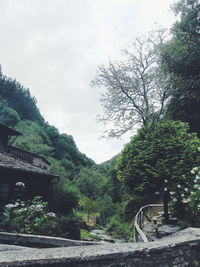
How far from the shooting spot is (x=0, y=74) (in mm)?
50000

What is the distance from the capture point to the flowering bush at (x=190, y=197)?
4.83 metres

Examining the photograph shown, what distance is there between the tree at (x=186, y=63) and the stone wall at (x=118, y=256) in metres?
11.6

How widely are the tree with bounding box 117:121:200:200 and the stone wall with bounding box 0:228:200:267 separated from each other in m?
4.69

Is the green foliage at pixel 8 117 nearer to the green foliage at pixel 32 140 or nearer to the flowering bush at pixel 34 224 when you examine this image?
the green foliage at pixel 32 140

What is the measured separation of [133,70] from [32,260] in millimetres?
15659

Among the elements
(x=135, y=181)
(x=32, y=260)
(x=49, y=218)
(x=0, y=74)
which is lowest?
(x=49, y=218)

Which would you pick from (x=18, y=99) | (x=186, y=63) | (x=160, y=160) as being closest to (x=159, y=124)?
(x=160, y=160)

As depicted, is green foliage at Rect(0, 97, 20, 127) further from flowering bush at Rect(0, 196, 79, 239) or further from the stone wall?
the stone wall

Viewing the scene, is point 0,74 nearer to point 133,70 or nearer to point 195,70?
point 133,70

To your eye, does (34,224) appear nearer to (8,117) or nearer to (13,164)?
(13,164)

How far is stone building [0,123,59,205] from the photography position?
1080 cm

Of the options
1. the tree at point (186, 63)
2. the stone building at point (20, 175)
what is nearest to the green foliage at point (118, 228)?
the stone building at point (20, 175)

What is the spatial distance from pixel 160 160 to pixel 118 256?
5246 mm

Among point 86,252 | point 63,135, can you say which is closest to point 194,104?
point 86,252
